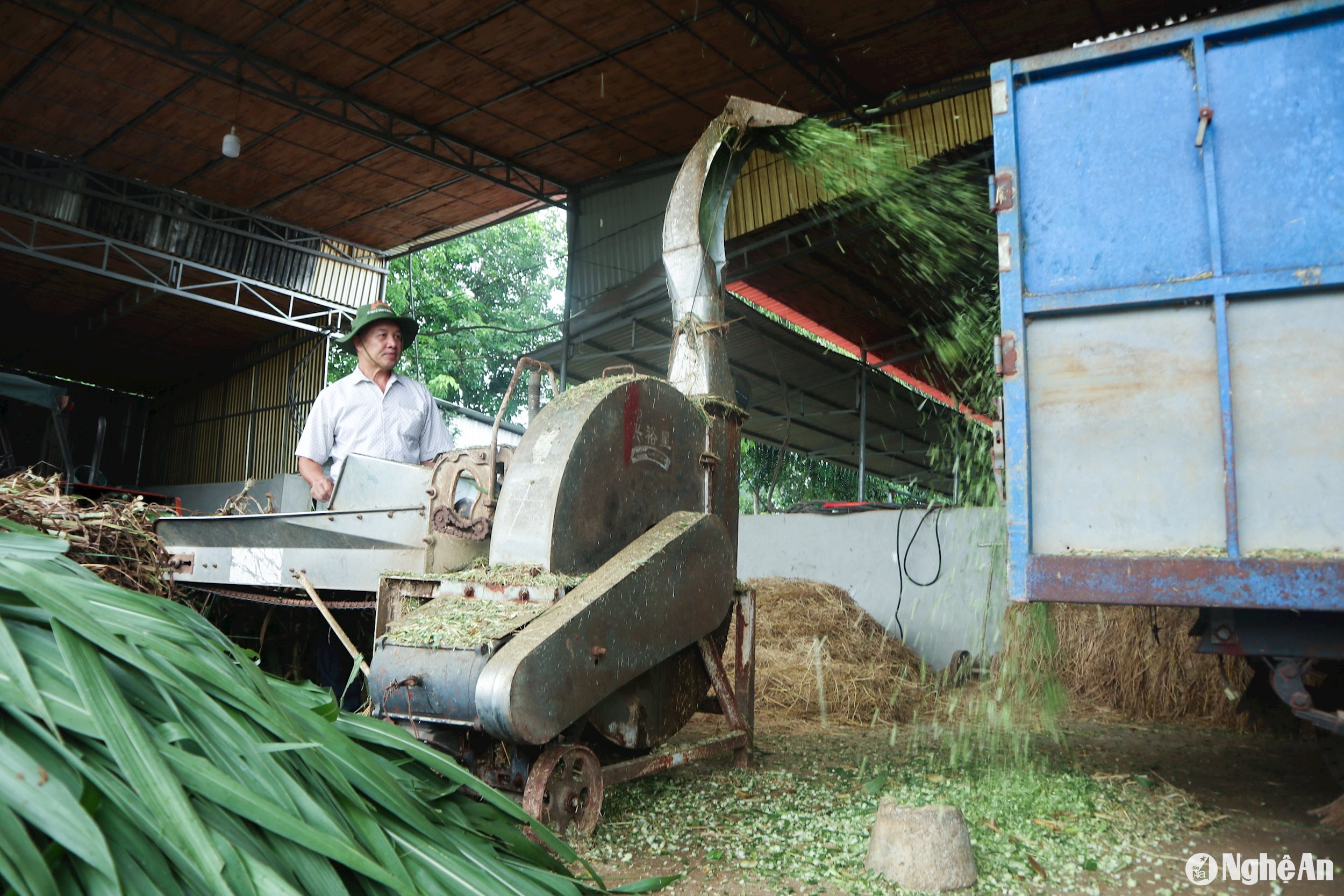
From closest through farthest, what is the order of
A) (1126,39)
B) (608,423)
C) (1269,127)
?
(1269,127), (1126,39), (608,423)

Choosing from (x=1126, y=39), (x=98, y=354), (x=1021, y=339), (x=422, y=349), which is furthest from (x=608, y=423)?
(x=422, y=349)

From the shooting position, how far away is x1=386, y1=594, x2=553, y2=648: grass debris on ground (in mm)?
2914

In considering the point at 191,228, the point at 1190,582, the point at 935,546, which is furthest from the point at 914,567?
the point at 191,228

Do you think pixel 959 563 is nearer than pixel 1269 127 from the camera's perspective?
No

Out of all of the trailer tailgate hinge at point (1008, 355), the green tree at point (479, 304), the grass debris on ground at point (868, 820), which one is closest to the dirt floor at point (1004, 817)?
the grass debris on ground at point (868, 820)

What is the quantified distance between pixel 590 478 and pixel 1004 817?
204 centimetres

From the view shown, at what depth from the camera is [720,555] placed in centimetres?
395

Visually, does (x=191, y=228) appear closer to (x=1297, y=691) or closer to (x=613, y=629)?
(x=613, y=629)

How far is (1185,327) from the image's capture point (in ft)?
8.68

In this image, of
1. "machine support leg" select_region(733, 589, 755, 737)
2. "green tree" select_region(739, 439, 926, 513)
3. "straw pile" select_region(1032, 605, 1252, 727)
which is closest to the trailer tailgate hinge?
"machine support leg" select_region(733, 589, 755, 737)

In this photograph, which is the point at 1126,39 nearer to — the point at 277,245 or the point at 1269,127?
the point at 1269,127

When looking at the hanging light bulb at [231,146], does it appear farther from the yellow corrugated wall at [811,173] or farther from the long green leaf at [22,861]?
the long green leaf at [22,861]

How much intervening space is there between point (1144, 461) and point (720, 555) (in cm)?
180

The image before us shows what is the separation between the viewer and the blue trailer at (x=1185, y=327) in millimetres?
2473
